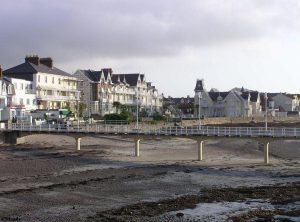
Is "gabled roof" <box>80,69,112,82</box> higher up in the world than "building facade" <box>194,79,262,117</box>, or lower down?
higher up

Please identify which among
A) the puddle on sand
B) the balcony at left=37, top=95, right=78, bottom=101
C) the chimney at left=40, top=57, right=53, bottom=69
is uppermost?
the chimney at left=40, top=57, right=53, bottom=69

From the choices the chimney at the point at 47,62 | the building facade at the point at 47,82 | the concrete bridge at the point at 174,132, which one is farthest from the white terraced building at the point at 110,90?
the concrete bridge at the point at 174,132

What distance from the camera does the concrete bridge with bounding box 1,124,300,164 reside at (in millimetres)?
44406

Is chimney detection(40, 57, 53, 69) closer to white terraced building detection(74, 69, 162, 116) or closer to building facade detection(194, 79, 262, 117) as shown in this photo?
white terraced building detection(74, 69, 162, 116)

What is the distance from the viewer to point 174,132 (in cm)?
4741

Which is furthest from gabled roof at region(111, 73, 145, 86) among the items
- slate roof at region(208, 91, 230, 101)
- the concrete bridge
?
the concrete bridge

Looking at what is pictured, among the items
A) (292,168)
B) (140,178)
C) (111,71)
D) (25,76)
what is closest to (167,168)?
(140,178)

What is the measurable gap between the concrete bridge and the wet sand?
5.23 feet

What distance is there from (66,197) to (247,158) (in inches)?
1038

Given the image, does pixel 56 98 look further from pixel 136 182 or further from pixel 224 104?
pixel 224 104

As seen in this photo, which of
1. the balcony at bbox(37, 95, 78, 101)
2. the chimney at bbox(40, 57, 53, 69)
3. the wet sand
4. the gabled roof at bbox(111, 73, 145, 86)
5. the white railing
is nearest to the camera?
the wet sand

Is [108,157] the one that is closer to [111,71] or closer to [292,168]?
[292,168]

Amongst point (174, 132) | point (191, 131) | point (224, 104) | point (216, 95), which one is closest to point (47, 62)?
point (174, 132)

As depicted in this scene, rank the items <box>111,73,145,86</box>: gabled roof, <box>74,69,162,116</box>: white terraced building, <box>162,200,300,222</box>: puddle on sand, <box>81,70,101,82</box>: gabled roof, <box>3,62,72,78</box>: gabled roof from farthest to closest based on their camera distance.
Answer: <box>111,73,145,86</box>: gabled roof → <box>81,70,101,82</box>: gabled roof → <box>74,69,162,116</box>: white terraced building → <box>3,62,72,78</box>: gabled roof → <box>162,200,300,222</box>: puddle on sand
